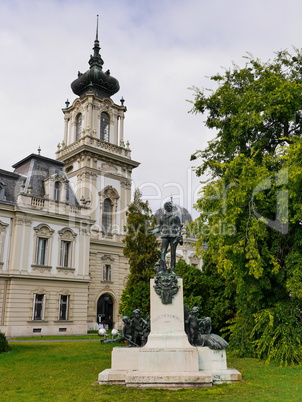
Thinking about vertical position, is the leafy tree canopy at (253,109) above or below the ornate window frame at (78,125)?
below

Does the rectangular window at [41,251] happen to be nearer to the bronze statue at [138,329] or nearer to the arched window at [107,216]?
the arched window at [107,216]

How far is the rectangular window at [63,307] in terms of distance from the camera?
2882cm

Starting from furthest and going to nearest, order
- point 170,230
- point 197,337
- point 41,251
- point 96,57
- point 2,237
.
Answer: point 96,57 → point 41,251 → point 2,237 → point 170,230 → point 197,337

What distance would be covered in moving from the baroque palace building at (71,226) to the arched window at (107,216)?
0.34ft

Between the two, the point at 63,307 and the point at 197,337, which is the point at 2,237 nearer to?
the point at 63,307

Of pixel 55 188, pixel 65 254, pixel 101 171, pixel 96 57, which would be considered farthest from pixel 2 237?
pixel 96 57

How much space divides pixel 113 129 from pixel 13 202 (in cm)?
1729

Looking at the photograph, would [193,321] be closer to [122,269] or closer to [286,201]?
[286,201]

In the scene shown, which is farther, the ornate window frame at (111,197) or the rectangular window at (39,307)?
the ornate window frame at (111,197)

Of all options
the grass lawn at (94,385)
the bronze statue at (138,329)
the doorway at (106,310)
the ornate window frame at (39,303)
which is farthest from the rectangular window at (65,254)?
the bronze statue at (138,329)

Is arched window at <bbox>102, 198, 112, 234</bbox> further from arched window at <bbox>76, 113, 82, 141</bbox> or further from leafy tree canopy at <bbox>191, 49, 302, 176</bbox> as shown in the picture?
leafy tree canopy at <bbox>191, 49, 302, 176</bbox>

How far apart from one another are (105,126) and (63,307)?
2055 cm

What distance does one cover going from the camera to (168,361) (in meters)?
9.78

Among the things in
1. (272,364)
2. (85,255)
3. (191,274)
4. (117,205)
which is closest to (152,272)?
(191,274)
